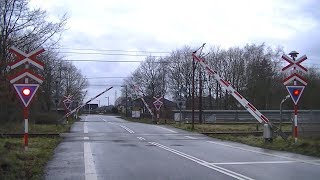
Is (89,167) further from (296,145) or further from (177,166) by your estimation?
(296,145)

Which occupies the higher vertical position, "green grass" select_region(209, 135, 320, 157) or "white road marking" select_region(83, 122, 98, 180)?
"green grass" select_region(209, 135, 320, 157)

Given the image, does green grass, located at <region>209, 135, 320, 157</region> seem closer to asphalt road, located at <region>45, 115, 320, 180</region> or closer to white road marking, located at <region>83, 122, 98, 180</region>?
asphalt road, located at <region>45, 115, 320, 180</region>

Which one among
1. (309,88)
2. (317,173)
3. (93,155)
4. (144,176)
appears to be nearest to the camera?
(144,176)

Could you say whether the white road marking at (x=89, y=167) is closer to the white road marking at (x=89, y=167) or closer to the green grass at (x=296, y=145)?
→ the white road marking at (x=89, y=167)

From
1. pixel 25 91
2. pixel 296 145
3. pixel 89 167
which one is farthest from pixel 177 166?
pixel 296 145

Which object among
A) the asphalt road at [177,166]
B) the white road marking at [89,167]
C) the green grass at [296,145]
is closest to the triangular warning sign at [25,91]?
the asphalt road at [177,166]

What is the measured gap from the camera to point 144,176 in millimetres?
11727

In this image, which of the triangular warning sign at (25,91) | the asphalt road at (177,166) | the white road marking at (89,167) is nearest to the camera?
the white road marking at (89,167)

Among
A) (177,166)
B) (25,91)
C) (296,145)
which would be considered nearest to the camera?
(177,166)

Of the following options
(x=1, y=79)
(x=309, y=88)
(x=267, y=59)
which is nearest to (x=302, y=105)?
(x=309, y=88)

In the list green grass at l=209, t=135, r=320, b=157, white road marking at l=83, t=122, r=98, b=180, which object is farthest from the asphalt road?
green grass at l=209, t=135, r=320, b=157

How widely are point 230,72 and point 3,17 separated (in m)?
71.7

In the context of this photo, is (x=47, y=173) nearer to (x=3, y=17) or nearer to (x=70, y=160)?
(x=70, y=160)

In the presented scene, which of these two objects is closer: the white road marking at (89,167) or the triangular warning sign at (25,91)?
the white road marking at (89,167)
